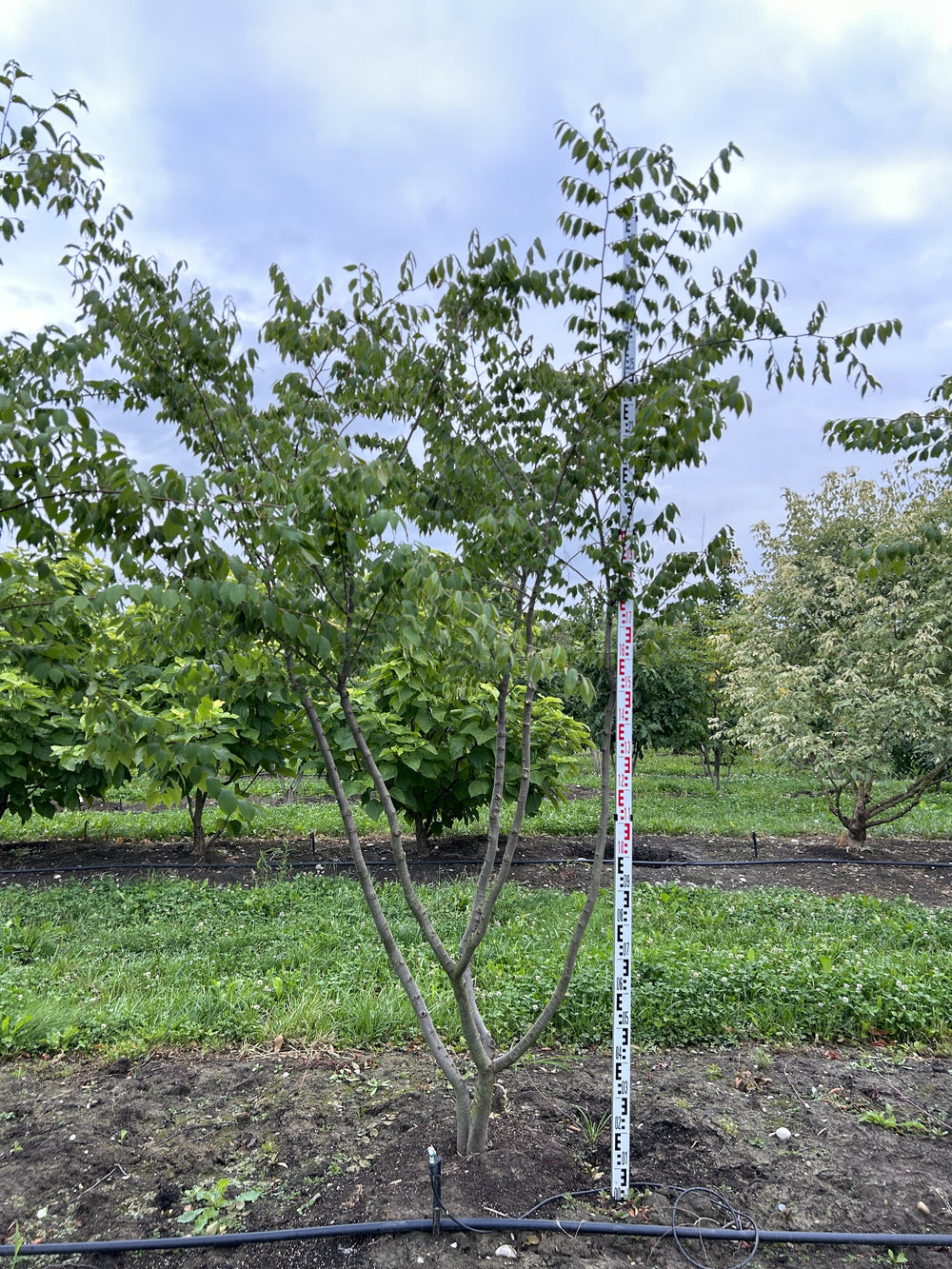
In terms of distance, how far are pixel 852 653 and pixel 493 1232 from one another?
27.9 ft

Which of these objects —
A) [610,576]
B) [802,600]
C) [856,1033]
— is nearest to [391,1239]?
[610,576]

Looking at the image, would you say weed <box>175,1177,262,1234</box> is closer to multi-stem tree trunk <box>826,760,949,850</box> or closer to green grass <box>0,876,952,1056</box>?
green grass <box>0,876,952,1056</box>

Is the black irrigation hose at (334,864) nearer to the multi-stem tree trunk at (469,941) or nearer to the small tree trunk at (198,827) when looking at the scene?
the small tree trunk at (198,827)

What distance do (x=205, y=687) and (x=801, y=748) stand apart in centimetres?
779

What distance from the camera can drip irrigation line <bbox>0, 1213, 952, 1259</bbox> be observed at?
2605mm

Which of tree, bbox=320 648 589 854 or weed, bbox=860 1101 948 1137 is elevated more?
tree, bbox=320 648 589 854

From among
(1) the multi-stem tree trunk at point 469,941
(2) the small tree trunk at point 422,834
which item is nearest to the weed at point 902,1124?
(1) the multi-stem tree trunk at point 469,941

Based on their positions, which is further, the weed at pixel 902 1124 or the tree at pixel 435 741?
the tree at pixel 435 741

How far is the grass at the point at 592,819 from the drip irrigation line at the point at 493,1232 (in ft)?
17.5

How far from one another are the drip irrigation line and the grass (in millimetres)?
5321

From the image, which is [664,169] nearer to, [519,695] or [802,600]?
[519,695]

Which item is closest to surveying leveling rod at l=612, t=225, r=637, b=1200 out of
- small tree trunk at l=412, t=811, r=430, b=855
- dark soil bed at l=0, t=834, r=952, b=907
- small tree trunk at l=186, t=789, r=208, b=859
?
dark soil bed at l=0, t=834, r=952, b=907

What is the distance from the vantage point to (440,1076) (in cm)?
372

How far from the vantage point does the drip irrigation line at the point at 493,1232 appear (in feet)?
8.55
